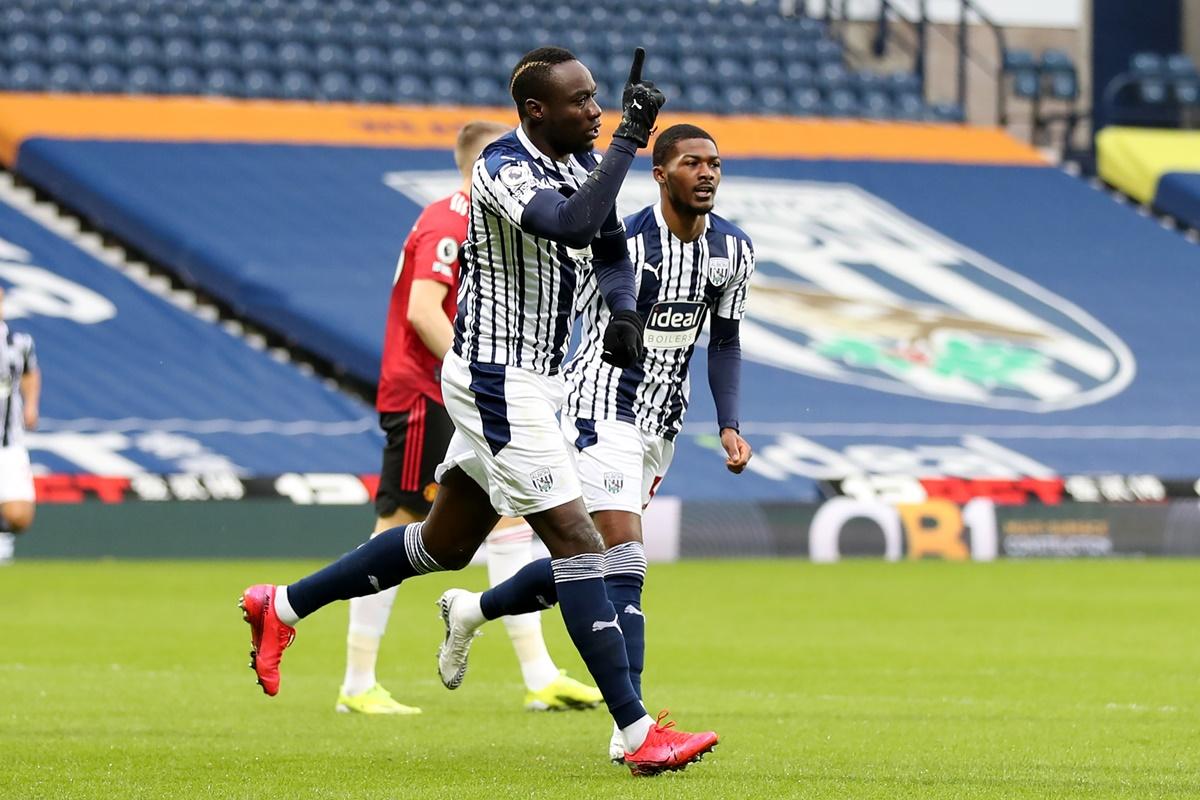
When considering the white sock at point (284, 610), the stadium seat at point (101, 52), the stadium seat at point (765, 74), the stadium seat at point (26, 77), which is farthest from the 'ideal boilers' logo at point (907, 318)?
the white sock at point (284, 610)

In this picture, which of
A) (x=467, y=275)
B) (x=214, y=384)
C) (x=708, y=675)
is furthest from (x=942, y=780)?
(x=214, y=384)

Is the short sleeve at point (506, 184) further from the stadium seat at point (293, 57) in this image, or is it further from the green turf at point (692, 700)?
the stadium seat at point (293, 57)

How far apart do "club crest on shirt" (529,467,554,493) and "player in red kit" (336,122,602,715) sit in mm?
1990

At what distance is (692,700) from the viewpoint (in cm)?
841

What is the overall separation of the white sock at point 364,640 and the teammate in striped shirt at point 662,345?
1283 millimetres

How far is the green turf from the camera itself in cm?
586

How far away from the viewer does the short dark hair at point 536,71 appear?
19.4 feet

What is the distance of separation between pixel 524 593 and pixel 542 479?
884 millimetres

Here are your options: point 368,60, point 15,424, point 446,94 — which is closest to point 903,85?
point 446,94

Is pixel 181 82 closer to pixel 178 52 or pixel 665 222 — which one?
pixel 178 52

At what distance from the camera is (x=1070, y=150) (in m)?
28.8

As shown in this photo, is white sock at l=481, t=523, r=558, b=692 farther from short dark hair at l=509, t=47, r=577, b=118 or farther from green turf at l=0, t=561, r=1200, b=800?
short dark hair at l=509, t=47, r=577, b=118

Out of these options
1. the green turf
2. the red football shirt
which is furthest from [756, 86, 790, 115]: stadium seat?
the red football shirt

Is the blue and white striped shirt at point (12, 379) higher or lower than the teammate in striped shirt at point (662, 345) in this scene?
lower
